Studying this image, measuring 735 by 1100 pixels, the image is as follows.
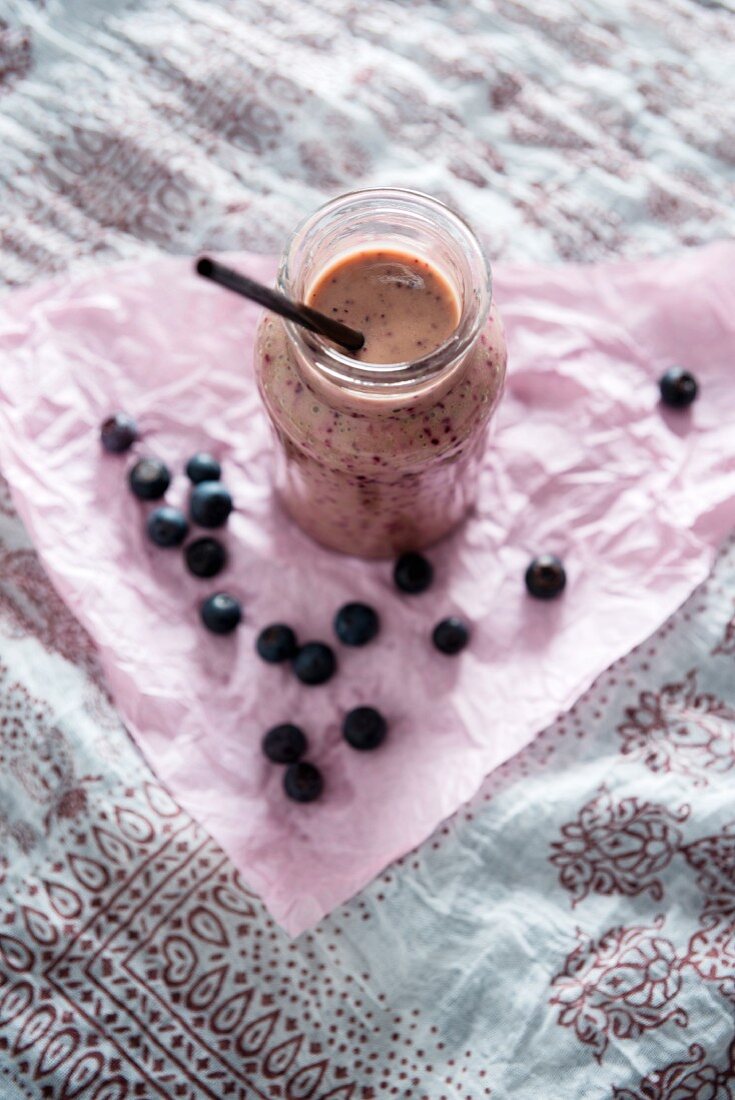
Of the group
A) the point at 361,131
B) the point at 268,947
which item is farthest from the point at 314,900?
the point at 361,131

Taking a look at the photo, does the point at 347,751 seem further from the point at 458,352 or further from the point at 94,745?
the point at 458,352

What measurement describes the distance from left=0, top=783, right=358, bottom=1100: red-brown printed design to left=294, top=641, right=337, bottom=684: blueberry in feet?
0.65

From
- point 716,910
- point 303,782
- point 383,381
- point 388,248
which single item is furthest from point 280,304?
point 716,910

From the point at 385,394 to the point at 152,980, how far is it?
0.66 meters

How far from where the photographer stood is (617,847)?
1.13 m

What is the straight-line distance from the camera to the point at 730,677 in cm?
118

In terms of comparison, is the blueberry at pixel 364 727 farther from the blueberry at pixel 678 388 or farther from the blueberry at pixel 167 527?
the blueberry at pixel 678 388

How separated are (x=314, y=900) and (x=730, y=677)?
52cm

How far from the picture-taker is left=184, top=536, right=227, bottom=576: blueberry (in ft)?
3.86

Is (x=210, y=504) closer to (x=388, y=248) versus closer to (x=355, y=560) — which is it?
(x=355, y=560)

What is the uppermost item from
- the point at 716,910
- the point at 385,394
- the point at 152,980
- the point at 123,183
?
the point at 385,394

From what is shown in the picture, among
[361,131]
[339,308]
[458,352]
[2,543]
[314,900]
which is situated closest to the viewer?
[458,352]

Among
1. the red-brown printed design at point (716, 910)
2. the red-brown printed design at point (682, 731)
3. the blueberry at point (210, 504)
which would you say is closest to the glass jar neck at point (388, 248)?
the blueberry at point (210, 504)

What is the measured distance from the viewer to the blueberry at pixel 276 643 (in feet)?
3.78
